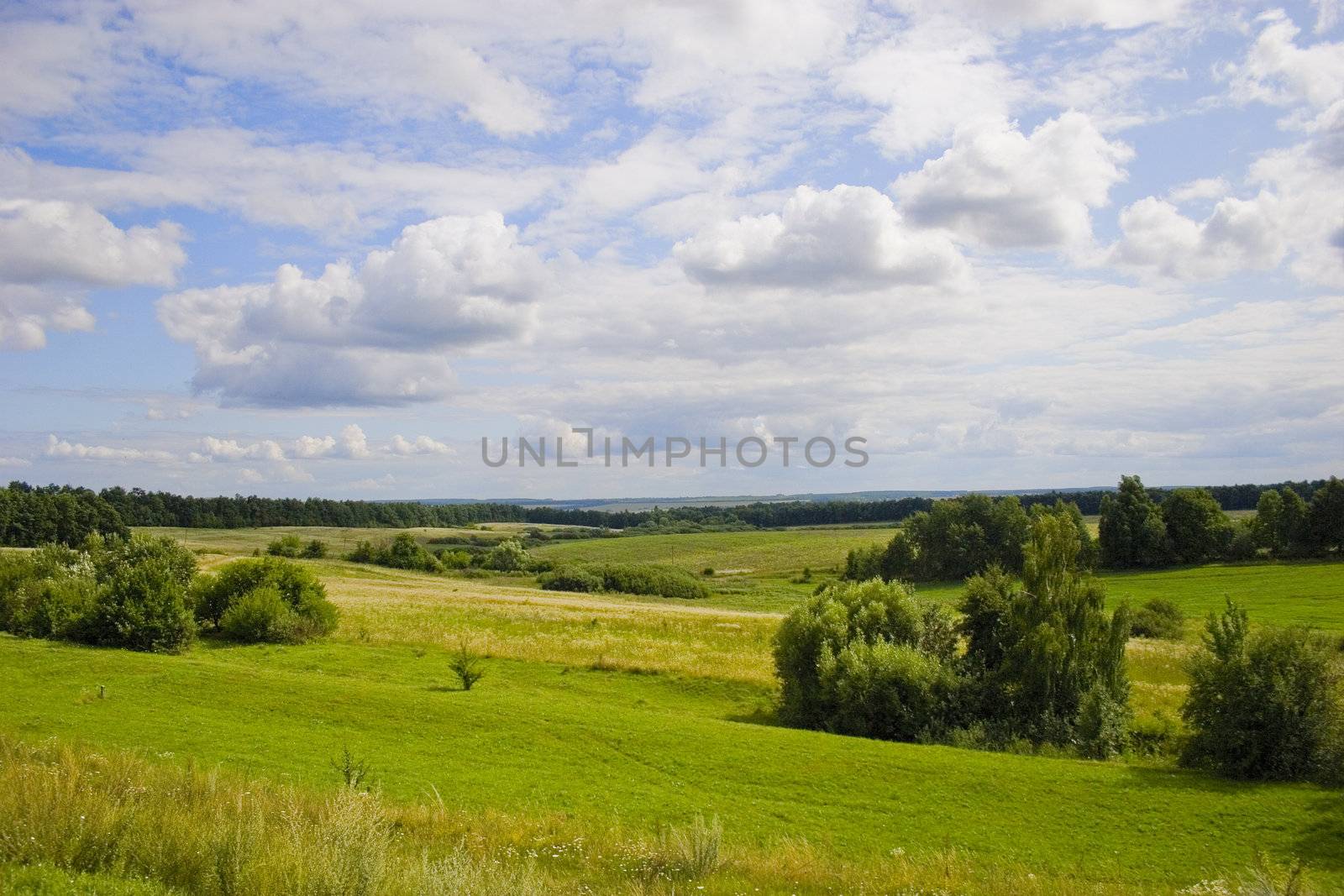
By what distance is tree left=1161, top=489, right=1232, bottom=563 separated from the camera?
10125cm

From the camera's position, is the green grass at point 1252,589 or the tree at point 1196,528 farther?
the tree at point 1196,528

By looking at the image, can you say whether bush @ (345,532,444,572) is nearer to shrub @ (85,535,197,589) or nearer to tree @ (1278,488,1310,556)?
shrub @ (85,535,197,589)

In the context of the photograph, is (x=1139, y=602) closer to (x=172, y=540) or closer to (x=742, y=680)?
(x=742, y=680)

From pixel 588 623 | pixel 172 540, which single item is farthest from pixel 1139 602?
pixel 172 540

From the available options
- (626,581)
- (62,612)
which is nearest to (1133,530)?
(626,581)

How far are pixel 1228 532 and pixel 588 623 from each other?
87.6 meters

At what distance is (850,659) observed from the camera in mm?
28406

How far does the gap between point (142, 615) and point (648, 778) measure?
2405 centimetres

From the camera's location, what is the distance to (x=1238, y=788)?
1869cm

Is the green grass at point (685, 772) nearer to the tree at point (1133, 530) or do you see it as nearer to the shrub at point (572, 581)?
the shrub at point (572, 581)

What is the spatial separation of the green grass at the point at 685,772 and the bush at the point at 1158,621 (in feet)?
139

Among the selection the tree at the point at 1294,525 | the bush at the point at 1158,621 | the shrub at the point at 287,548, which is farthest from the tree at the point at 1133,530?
the shrub at the point at 287,548

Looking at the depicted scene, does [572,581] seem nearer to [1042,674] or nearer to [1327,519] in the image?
[1042,674]

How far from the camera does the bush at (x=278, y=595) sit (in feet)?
126
